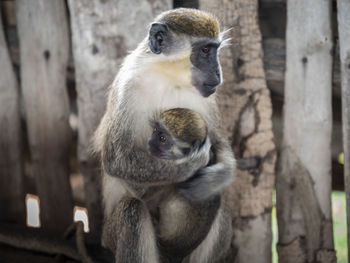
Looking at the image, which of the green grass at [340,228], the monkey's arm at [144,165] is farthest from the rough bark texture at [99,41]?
the green grass at [340,228]

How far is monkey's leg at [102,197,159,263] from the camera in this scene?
112 inches

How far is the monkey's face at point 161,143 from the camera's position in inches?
105

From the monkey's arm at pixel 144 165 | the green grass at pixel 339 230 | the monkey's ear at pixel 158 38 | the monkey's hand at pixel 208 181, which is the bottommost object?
the green grass at pixel 339 230

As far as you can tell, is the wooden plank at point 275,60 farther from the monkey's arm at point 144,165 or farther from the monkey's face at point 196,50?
the monkey's arm at point 144,165

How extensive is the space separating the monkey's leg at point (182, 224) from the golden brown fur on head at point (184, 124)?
0.45 meters

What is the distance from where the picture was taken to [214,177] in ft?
9.63

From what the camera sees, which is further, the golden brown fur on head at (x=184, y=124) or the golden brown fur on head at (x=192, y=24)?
the golden brown fur on head at (x=192, y=24)

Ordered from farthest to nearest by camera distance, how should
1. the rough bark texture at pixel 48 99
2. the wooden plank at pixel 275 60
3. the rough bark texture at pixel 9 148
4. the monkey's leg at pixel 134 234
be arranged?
the rough bark texture at pixel 9 148 → the rough bark texture at pixel 48 99 → the wooden plank at pixel 275 60 → the monkey's leg at pixel 134 234

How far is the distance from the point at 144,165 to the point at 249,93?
98 cm

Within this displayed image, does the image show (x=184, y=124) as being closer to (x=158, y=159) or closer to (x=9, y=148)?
(x=158, y=159)

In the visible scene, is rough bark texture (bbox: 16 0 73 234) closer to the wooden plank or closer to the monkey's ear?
the monkey's ear

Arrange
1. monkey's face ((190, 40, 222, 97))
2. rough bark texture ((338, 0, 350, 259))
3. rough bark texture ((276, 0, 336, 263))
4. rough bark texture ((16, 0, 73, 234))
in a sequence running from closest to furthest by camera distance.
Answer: monkey's face ((190, 40, 222, 97)) < rough bark texture ((338, 0, 350, 259)) < rough bark texture ((276, 0, 336, 263)) < rough bark texture ((16, 0, 73, 234))

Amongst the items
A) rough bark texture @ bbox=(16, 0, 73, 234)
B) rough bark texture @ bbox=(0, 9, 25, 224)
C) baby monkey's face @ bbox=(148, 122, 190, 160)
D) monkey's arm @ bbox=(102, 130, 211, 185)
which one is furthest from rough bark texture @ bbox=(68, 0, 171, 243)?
baby monkey's face @ bbox=(148, 122, 190, 160)

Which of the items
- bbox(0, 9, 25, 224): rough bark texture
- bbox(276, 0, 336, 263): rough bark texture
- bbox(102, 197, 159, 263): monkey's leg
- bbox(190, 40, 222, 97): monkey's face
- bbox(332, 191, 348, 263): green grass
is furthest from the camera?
bbox(332, 191, 348, 263): green grass
